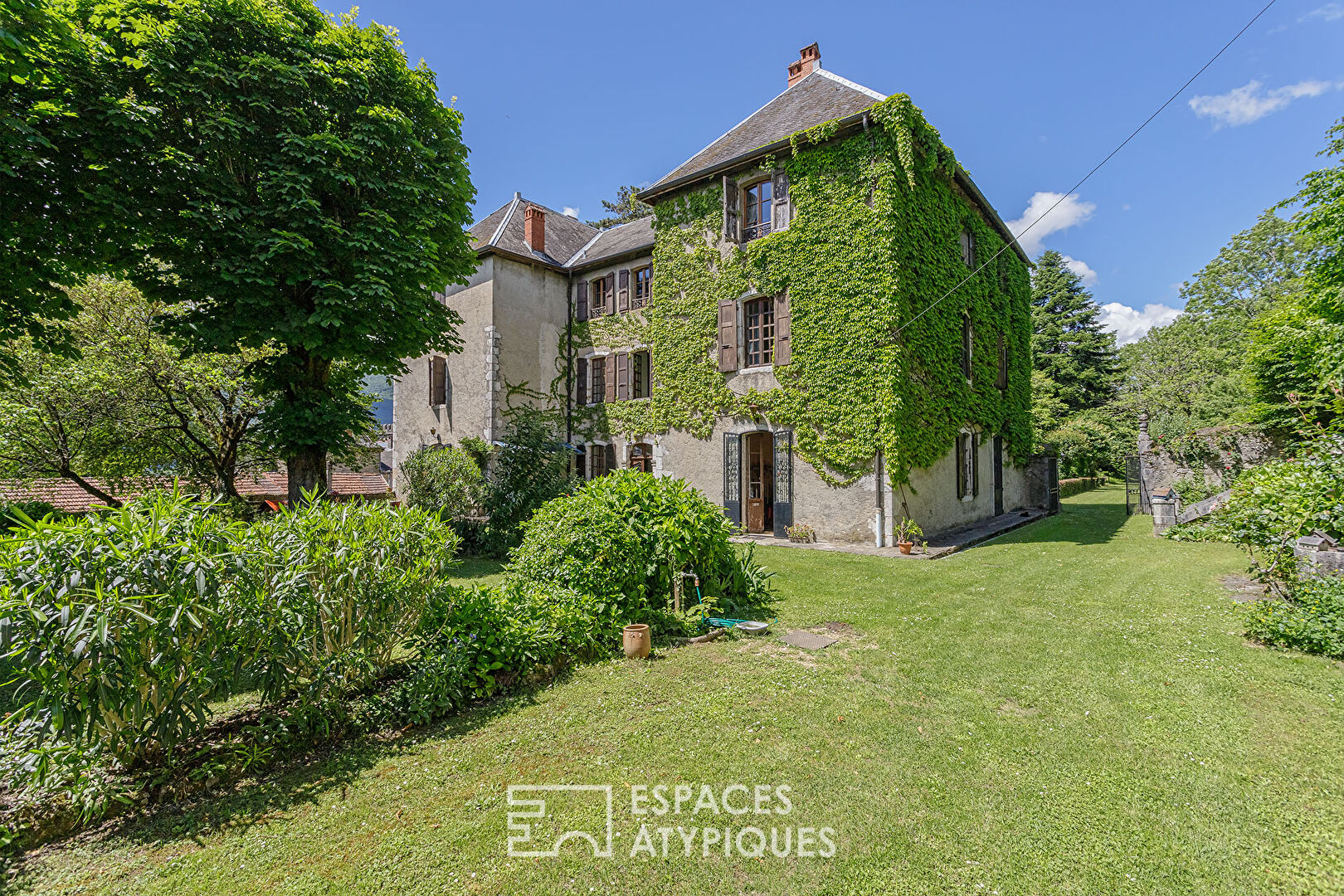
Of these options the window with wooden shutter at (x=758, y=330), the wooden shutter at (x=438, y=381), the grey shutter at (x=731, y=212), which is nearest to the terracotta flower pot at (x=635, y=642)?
the window with wooden shutter at (x=758, y=330)

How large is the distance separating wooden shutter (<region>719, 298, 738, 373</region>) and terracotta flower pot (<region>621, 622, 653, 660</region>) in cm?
1036

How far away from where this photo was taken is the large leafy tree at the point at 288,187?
793cm

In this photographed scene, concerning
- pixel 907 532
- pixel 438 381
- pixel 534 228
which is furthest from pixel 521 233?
pixel 907 532

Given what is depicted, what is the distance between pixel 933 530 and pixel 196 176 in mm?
16170

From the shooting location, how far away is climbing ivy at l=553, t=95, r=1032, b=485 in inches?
511

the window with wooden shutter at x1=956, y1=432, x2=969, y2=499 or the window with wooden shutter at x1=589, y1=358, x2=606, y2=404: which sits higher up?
the window with wooden shutter at x1=589, y1=358, x2=606, y2=404

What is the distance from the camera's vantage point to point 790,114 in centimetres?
1525

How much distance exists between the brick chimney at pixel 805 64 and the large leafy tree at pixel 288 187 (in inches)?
443

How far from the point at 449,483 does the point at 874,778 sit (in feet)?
43.6

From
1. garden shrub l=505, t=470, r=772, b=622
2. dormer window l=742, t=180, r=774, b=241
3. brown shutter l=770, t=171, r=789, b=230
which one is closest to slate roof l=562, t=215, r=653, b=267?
dormer window l=742, t=180, r=774, b=241

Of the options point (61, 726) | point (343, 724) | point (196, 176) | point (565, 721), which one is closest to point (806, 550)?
point (565, 721)

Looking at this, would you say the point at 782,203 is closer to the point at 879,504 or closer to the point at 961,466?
the point at 879,504

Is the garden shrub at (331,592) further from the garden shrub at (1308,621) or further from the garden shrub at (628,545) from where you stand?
the garden shrub at (1308,621)

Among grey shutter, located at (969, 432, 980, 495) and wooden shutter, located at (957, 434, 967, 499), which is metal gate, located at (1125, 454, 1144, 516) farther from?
wooden shutter, located at (957, 434, 967, 499)
